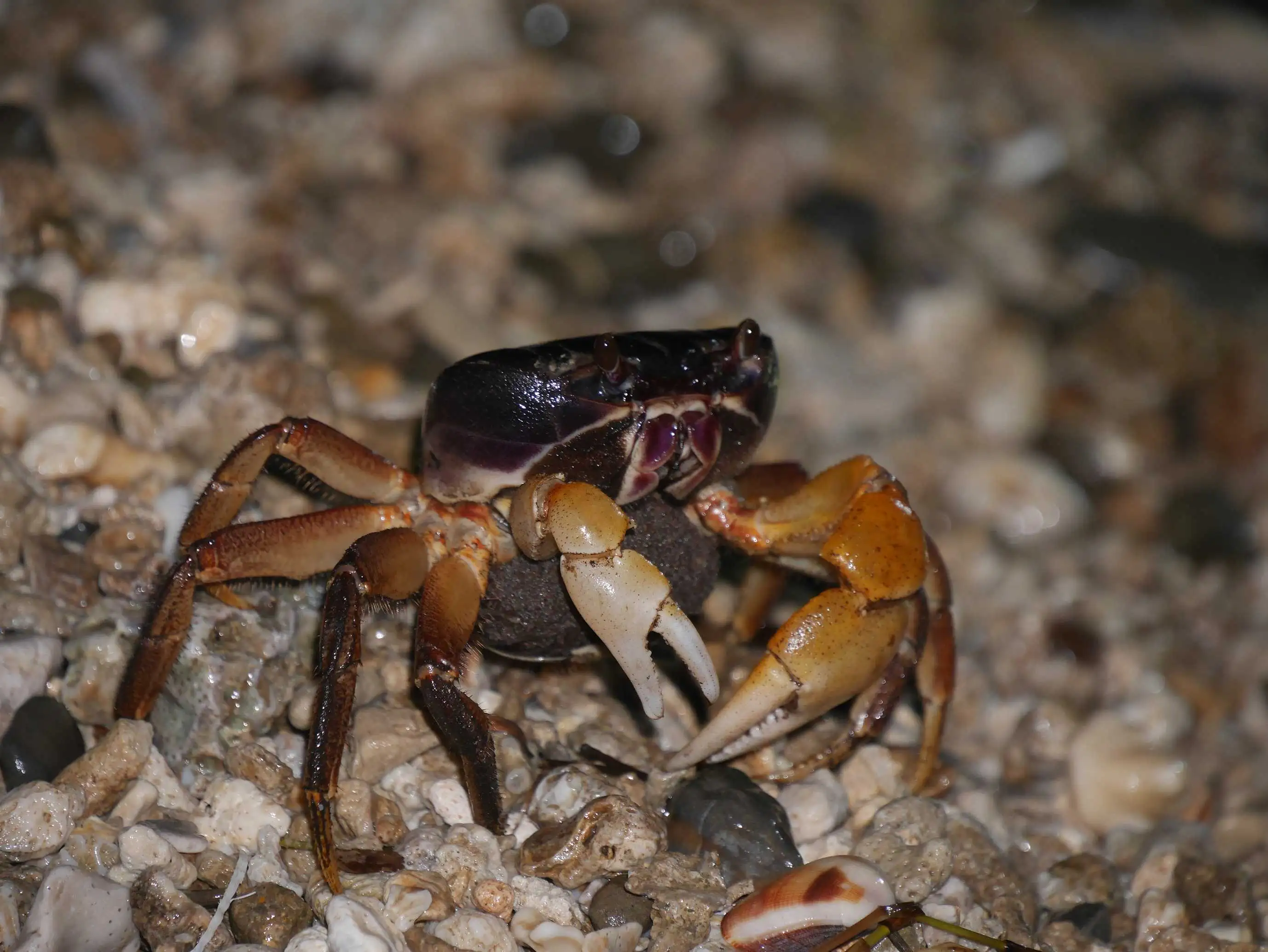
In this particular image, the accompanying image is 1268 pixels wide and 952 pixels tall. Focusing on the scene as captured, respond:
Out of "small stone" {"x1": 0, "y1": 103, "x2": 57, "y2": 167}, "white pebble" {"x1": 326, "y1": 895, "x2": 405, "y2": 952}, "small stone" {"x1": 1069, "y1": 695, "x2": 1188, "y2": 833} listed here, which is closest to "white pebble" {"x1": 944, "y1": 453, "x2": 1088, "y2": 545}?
"small stone" {"x1": 1069, "y1": 695, "x2": 1188, "y2": 833}

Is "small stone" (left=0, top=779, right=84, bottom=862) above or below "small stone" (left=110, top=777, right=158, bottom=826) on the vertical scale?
above

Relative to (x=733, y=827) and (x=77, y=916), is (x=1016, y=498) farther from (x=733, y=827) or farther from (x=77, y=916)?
(x=77, y=916)

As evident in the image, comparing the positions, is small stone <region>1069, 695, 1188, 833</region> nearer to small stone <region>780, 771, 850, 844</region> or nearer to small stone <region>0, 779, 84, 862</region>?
small stone <region>780, 771, 850, 844</region>

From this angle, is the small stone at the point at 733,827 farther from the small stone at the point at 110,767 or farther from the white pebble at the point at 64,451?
the white pebble at the point at 64,451

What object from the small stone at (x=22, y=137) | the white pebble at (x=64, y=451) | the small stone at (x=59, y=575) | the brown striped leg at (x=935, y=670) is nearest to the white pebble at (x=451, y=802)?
the small stone at (x=59, y=575)

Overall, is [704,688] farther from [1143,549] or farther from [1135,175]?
[1135,175]

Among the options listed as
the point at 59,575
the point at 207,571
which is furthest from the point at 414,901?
the point at 59,575
